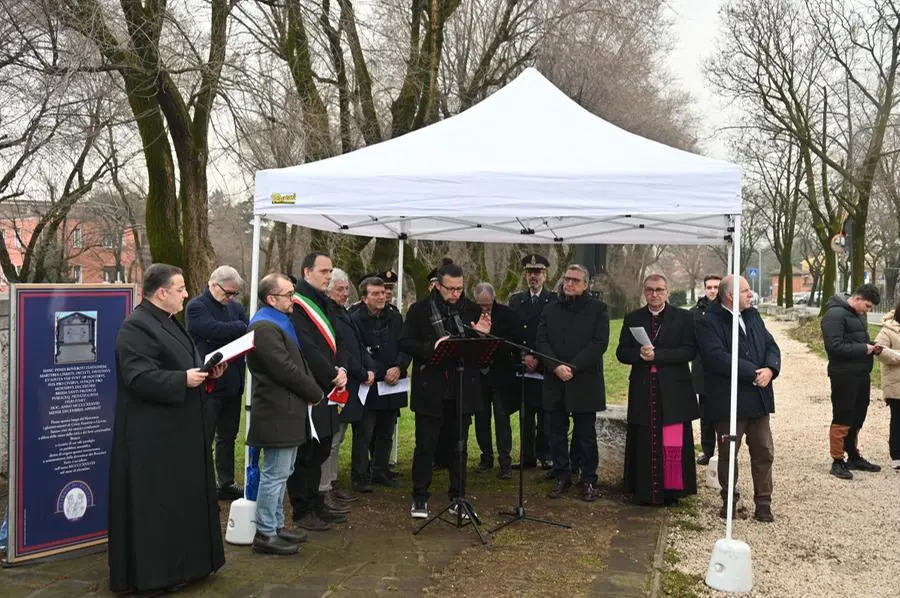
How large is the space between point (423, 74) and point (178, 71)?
636cm

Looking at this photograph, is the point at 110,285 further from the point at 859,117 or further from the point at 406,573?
the point at 859,117

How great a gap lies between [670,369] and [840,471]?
102 inches

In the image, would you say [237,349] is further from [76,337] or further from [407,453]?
[407,453]

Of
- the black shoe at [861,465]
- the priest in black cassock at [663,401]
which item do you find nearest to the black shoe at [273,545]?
the priest in black cassock at [663,401]

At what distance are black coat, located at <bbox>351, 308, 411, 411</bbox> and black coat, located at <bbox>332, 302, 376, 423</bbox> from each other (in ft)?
0.64

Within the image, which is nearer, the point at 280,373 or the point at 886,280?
the point at 280,373

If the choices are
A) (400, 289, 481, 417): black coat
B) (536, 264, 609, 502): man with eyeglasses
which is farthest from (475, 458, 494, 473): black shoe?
(400, 289, 481, 417): black coat

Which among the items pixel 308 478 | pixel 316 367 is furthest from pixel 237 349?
pixel 308 478

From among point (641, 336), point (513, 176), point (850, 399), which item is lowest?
point (850, 399)

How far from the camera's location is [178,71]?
10.2 meters

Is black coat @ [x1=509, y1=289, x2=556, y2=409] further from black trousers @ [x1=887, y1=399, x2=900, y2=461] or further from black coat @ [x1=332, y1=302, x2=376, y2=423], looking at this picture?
black trousers @ [x1=887, y1=399, x2=900, y2=461]

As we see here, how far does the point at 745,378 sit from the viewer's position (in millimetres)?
6047

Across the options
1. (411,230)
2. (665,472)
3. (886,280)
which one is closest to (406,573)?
(665,472)

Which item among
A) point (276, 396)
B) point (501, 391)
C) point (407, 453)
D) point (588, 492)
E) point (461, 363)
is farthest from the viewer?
point (407, 453)
